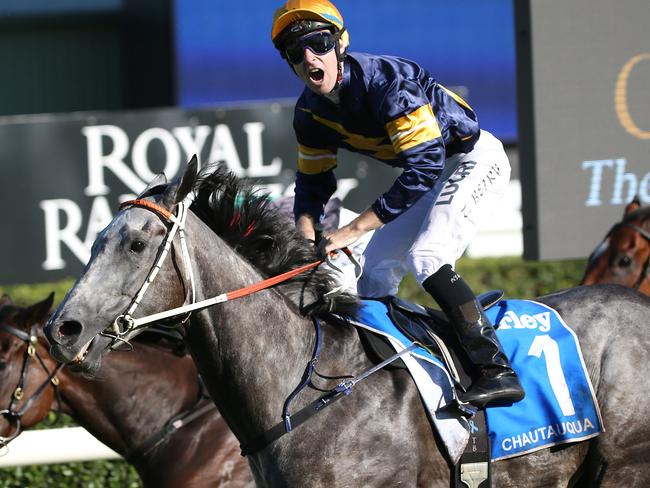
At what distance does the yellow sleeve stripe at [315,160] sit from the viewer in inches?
154

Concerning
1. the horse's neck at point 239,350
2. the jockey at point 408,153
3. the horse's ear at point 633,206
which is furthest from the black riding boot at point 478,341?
the horse's ear at point 633,206

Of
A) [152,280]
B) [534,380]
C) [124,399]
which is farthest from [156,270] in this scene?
[124,399]

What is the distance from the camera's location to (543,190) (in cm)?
554

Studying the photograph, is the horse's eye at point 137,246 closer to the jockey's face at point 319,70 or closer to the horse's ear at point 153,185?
the horse's ear at point 153,185

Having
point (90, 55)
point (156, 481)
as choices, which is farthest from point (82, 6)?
point (156, 481)

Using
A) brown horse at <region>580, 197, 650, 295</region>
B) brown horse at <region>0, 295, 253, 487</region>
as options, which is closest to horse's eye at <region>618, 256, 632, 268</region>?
brown horse at <region>580, 197, 650, 295</region>

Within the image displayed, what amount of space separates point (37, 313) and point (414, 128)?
6.45ft

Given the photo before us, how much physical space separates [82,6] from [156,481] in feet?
33.9

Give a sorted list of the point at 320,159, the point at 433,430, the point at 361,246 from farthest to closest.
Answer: the point at 361,246 < the point at 320,159 < the point at 433,430

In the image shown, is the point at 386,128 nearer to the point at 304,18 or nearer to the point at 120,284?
the point at 304,18

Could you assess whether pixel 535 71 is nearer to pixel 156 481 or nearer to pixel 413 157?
pixel 413 157

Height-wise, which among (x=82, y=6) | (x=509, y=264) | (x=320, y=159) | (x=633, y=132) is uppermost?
(x=320, y=159)

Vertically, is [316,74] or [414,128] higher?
[316,74]

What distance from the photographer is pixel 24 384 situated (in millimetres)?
4492
